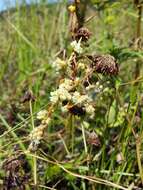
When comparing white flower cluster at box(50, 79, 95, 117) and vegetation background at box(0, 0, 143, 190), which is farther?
vegetation background at box(0, 0, 143, 190)

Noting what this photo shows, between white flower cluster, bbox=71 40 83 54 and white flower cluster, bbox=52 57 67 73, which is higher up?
white flower cluster, bbox=71 40 83 54

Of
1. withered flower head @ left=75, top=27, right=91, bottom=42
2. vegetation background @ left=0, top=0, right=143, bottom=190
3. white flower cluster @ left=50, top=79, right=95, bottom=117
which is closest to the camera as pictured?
white flower cluster @ left=50, top=79, right=95, bottom=117

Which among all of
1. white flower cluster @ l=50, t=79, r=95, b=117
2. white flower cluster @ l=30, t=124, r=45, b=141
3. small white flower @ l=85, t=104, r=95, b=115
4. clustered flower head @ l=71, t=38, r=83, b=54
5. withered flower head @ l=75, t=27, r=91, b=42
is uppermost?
withered flower head @ l=75, t=27, r=91, b=42

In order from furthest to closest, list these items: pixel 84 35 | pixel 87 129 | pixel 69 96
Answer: pixel 87 129
pixel 84 35
pixel 69 96

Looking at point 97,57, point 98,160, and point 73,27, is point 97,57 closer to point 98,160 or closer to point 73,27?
point 73,27

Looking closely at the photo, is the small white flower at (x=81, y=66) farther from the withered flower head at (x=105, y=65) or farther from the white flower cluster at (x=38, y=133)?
the white flower cluster at (x=38, y=133)

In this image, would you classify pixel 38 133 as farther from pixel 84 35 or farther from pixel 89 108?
pixel 84 35

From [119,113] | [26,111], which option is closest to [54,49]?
[26,111]

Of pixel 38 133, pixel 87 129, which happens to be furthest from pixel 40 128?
pixel 87 129

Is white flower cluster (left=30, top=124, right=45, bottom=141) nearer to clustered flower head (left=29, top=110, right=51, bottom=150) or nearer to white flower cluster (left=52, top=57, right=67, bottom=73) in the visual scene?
clustered flower head (left=29, top=110, right=51, bottom=150)

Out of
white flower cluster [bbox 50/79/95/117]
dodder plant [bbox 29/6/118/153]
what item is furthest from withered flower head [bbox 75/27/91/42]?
white flower cluster [bbox 50/79/95/117]

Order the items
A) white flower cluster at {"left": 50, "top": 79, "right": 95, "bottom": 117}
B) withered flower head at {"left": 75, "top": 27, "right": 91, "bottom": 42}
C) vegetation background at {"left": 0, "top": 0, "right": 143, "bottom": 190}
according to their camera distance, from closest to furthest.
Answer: white flower cluster at {"left": 50, "top": 79, "right": 95, "bottom": 117}, withered flower head at {"left": 75, "top": 27, "right": 91, "bottom": 42}, vegetation background at {"left": 0, "top": 0, "right": 143, "bottom": 190}

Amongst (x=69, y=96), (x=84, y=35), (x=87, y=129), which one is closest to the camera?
(x=69, y=96)
